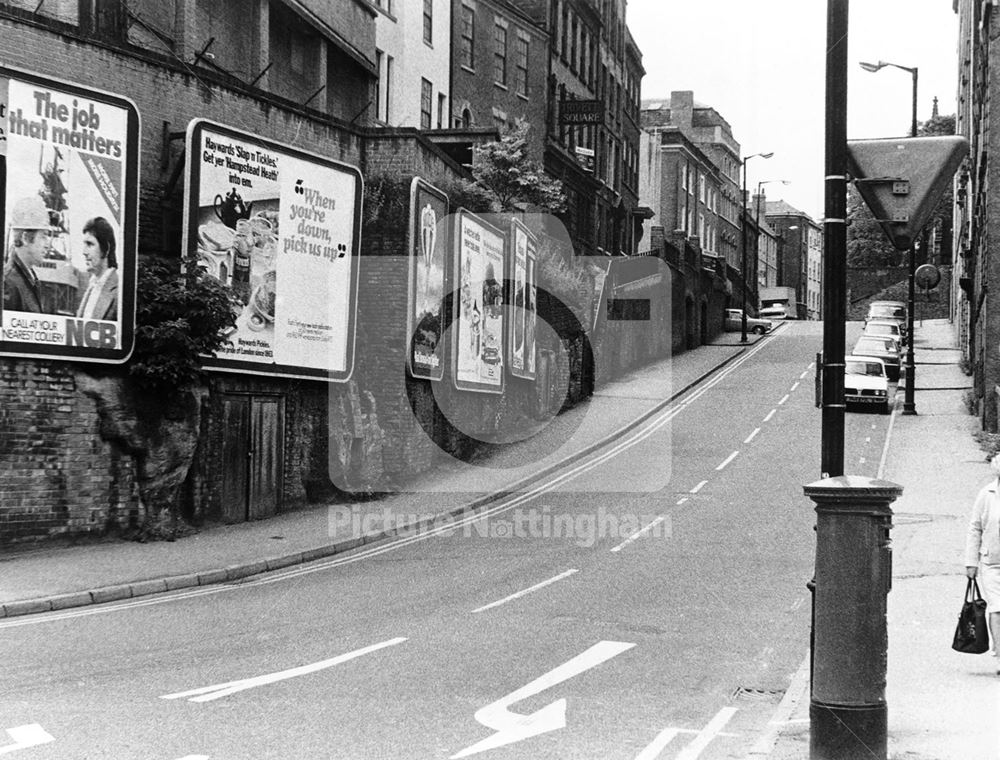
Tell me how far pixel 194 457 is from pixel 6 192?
212 inches

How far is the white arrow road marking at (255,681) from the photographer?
9.30 m

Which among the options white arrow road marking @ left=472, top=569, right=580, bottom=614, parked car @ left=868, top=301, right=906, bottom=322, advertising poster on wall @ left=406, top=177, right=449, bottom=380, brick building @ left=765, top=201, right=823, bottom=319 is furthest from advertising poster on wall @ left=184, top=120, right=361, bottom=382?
brick building @ left=765, top=201, right=823, bottom=319

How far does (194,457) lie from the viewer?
20.2 metres

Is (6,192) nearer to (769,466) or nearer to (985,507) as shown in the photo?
(985,507)

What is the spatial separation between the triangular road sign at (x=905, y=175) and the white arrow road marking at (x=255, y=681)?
566 cm

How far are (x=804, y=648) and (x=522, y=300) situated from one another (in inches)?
942

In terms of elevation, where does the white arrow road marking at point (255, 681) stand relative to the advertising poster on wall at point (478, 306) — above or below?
below

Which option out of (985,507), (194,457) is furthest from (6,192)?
(985,507)

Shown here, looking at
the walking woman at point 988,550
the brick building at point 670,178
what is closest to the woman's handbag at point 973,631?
the walking woman at point 988,550

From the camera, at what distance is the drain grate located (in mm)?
9836

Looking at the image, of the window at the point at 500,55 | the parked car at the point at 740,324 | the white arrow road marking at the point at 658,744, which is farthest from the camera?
the parked car at the point at 740,324

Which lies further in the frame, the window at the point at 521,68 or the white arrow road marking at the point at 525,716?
the window at the point at 521,68

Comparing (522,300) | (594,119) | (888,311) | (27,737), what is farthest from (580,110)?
(27,737)

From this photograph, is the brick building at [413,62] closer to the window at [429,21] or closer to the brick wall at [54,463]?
the window at [429,21]
